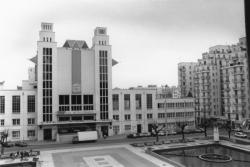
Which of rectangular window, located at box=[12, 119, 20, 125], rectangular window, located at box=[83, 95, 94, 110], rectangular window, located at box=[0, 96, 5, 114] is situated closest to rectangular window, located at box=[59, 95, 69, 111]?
rectangular window, located at box=[83, 95, 94, 110]

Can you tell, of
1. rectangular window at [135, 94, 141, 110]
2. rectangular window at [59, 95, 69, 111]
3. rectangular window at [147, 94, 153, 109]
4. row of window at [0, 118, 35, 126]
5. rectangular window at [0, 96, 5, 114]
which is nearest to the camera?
row of window at [0, 118, 35, 126]

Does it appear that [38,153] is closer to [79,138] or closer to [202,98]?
[79,138]

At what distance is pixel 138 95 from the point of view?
174 ft

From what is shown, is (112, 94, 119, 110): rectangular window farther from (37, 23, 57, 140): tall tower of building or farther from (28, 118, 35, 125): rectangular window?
(28, 118, 35, 125): rectangular window

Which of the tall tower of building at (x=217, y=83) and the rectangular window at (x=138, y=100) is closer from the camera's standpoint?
the rectangular window at (x=138, y=100)

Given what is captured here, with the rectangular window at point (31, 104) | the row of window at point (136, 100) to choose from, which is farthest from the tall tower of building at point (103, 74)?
the rectangular window at point (31, 104)

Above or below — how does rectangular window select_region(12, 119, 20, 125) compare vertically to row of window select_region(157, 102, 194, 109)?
below

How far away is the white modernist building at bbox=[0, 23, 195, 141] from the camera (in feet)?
147

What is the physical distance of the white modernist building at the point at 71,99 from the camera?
4472 cm

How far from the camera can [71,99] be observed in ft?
155

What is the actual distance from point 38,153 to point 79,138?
9.25 m

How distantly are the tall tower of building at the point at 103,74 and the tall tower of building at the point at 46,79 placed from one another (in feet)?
26.4

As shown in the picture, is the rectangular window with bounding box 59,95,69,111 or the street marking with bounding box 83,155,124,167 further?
the rectangular window with bounding box 59,95,69,111

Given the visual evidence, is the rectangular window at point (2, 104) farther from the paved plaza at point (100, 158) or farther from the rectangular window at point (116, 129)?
the rectangular window at point (116, 129)
